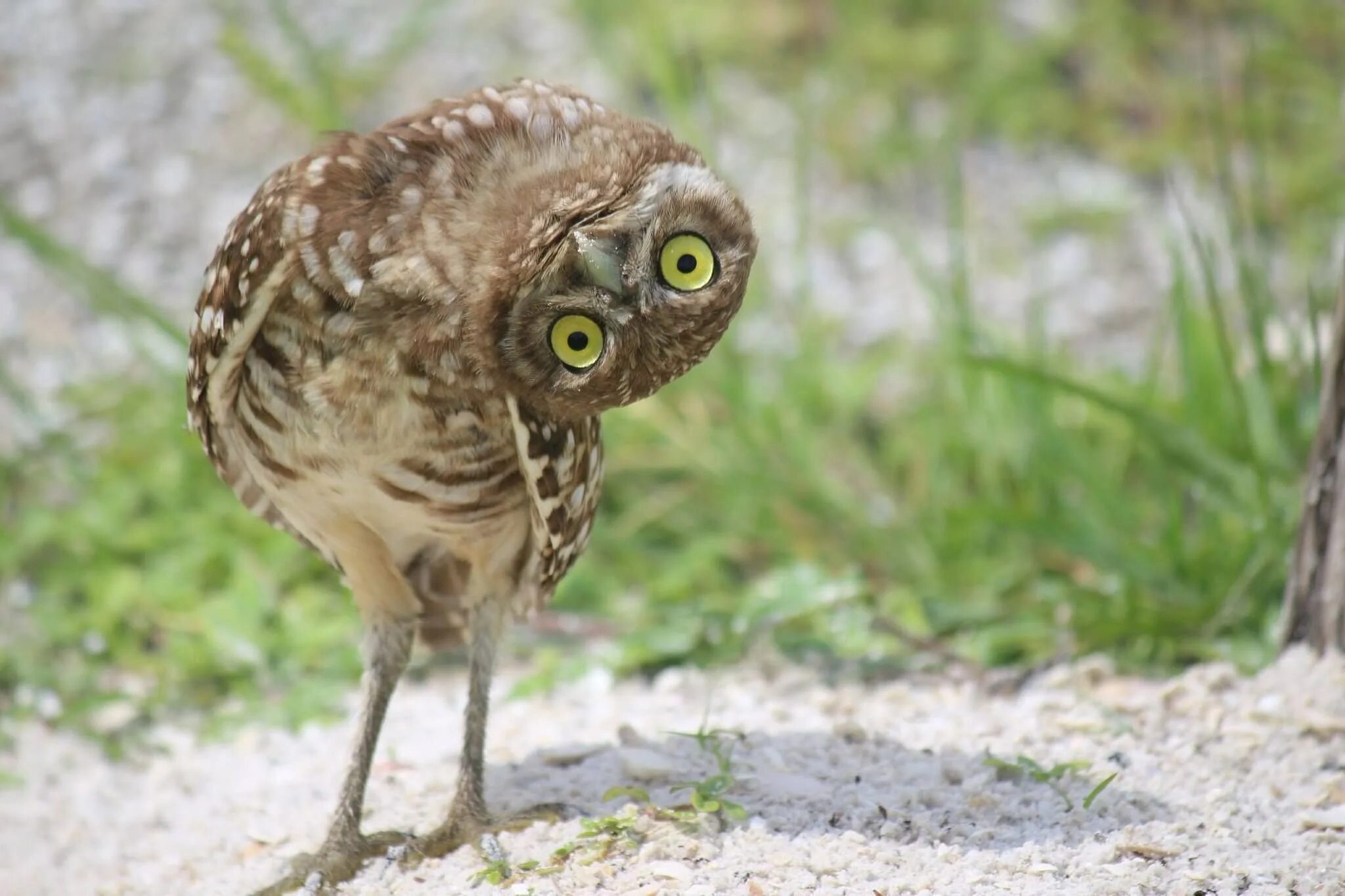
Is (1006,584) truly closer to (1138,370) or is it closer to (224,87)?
(1138,370)

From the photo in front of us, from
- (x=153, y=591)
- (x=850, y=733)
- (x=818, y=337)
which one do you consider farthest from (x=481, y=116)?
(x=818, y=337)

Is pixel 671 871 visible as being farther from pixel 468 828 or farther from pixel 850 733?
pixel 850 733

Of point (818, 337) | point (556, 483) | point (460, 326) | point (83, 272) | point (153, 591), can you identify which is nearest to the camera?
point (460, 326)

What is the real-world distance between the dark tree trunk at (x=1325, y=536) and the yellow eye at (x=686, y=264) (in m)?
1.77

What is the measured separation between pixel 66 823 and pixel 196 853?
60cm

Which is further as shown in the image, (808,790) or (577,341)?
(808,790)

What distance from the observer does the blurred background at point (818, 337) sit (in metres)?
4.25

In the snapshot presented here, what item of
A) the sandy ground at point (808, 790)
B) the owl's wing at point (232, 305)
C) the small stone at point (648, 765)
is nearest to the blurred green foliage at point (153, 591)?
the sandy ground at point (808, 790)

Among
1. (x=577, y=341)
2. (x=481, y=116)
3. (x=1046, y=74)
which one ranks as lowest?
(x=577, y=341)

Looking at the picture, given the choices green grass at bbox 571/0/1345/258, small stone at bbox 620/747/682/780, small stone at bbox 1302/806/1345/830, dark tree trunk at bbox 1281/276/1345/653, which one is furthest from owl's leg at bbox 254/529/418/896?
green grass at bbox 571/0/1345/258

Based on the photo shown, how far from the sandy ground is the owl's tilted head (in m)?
0.99

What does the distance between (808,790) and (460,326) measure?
128 cm

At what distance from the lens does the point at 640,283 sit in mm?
2379

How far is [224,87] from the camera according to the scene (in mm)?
7281
